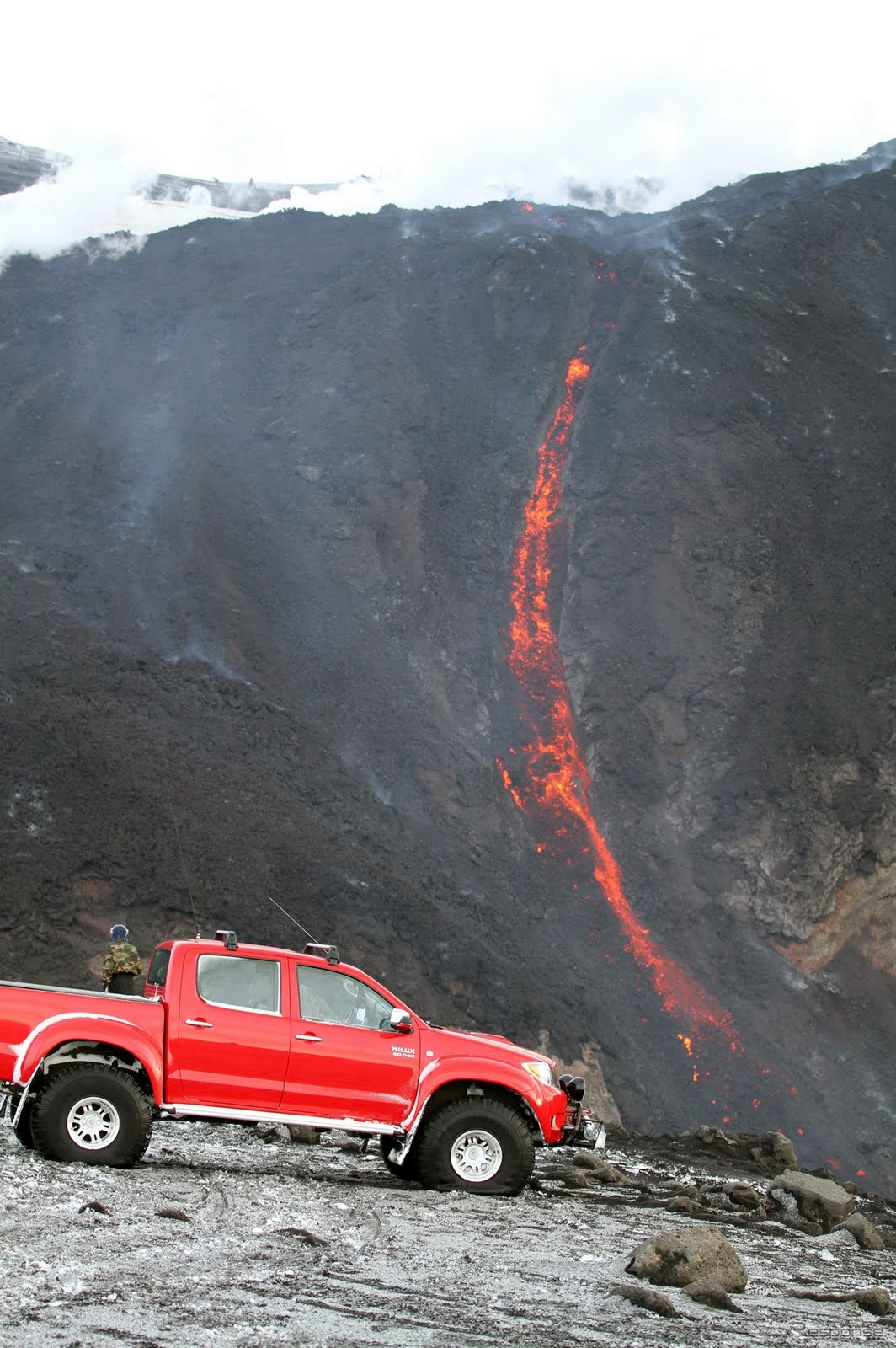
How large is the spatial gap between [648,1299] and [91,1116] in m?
4.56

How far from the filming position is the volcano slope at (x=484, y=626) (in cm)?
2822

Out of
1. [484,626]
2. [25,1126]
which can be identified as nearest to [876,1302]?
[25,1126]

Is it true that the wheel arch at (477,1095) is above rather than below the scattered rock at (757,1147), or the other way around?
above

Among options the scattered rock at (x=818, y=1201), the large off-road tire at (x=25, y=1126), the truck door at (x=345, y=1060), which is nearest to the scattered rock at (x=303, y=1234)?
the truck door at (x=345, y=1060)

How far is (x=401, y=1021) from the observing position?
32.6 ft

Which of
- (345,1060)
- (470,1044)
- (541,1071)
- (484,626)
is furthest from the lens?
(484,626)

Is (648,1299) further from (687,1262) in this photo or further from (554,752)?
(554,752)

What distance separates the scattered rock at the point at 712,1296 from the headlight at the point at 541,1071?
10.2 ft

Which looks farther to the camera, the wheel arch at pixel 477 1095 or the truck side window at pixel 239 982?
the wheel arch at pixel 477 1095

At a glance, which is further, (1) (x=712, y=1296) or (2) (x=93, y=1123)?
(2) (x=93, y=1123)

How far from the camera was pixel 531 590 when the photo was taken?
4625cm

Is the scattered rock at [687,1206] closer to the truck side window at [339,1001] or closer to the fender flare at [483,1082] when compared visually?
the fender flare at [483,1082]

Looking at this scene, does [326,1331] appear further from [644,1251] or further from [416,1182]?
[416,1182]

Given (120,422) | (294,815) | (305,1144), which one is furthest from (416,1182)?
(120,422)
